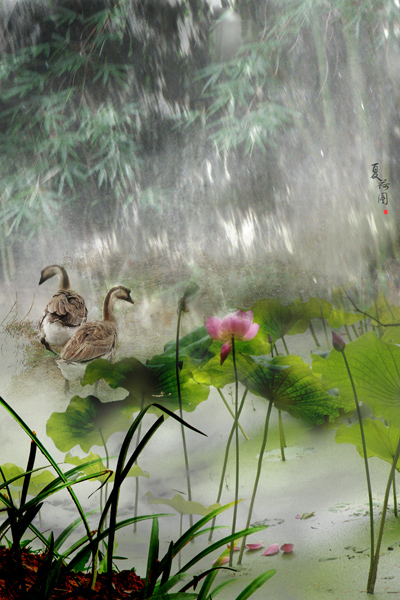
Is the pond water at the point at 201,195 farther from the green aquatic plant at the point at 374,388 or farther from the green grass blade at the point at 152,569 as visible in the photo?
the green grass blade at the point at 152,569

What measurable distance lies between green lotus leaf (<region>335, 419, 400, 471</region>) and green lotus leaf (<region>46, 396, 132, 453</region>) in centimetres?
54

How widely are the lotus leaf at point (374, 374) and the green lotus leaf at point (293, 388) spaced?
4cm

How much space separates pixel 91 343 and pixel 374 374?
→ 2.35ft

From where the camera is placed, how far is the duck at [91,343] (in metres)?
1.29

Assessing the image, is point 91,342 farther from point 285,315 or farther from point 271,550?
point 271,550

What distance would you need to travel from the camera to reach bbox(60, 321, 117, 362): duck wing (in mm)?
1288

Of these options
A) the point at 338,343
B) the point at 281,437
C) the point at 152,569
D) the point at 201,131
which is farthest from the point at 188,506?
the point at 201,131

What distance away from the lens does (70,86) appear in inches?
55.1

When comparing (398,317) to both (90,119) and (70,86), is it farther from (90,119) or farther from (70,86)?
(70,86)

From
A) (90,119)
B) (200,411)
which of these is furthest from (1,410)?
(90,119)

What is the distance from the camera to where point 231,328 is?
1.14 meters

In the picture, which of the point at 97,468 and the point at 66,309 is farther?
the point at 66,309

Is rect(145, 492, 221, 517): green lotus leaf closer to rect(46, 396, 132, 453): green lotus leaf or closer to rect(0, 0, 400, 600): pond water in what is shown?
rect(0, 0, 400, 600): pond water

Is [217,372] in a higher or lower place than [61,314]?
lower
